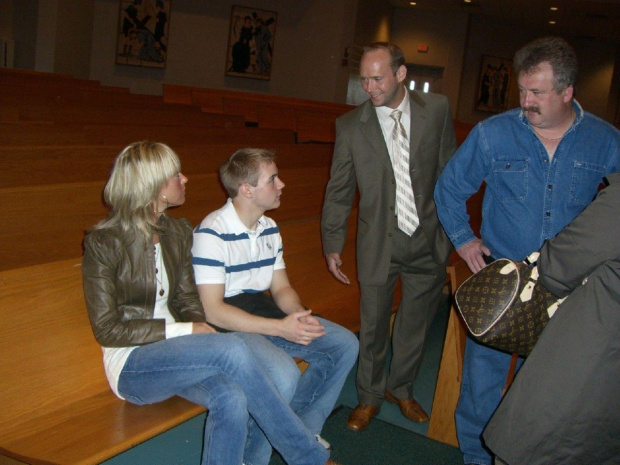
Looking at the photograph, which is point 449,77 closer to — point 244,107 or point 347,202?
point 244,107

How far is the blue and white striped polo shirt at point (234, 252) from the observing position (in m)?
2.40

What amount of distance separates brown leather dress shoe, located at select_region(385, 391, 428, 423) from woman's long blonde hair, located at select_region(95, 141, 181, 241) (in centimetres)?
157

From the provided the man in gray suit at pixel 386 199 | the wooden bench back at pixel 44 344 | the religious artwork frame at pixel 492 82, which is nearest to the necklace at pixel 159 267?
the wooden bench back at pixel 44 344

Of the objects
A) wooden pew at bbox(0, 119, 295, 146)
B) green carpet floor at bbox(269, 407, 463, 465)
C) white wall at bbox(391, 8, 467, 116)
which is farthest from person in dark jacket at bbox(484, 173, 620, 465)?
white wall at bbox(391, 8, 467, 116)

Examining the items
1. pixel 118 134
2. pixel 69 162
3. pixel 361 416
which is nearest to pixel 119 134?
pixel 118 134

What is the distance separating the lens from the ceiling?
13.0 m

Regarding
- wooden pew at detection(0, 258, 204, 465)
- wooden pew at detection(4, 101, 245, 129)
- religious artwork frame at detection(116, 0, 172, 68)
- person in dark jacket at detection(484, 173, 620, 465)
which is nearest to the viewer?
person in dark jacket at detection(484, 173, 620, 465)

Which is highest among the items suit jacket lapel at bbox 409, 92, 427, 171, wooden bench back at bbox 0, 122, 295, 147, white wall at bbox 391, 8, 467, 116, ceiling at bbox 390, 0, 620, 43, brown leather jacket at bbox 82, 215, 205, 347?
ceiling at bbox 390, 0, 620, 43

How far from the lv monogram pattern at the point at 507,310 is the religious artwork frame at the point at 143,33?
11.7 metres

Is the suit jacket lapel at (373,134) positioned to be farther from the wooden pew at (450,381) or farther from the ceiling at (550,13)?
the ceiling at (550,13)

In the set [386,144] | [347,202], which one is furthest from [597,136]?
[347,202]

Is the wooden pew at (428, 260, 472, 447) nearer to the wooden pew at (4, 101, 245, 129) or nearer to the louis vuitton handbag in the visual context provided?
the louis vuitton handbag

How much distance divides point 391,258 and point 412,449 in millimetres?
835

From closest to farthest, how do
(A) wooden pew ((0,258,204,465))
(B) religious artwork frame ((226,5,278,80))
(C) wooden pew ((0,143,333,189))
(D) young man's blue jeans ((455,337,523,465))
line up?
(A) wooden pew ((0,258,204,465)), (D) young man's blue jeans ((455,337,523,465)), (C) wooden pew ((0,143,333,189)), (B) religious artwork frame ((226,5,278,80))
